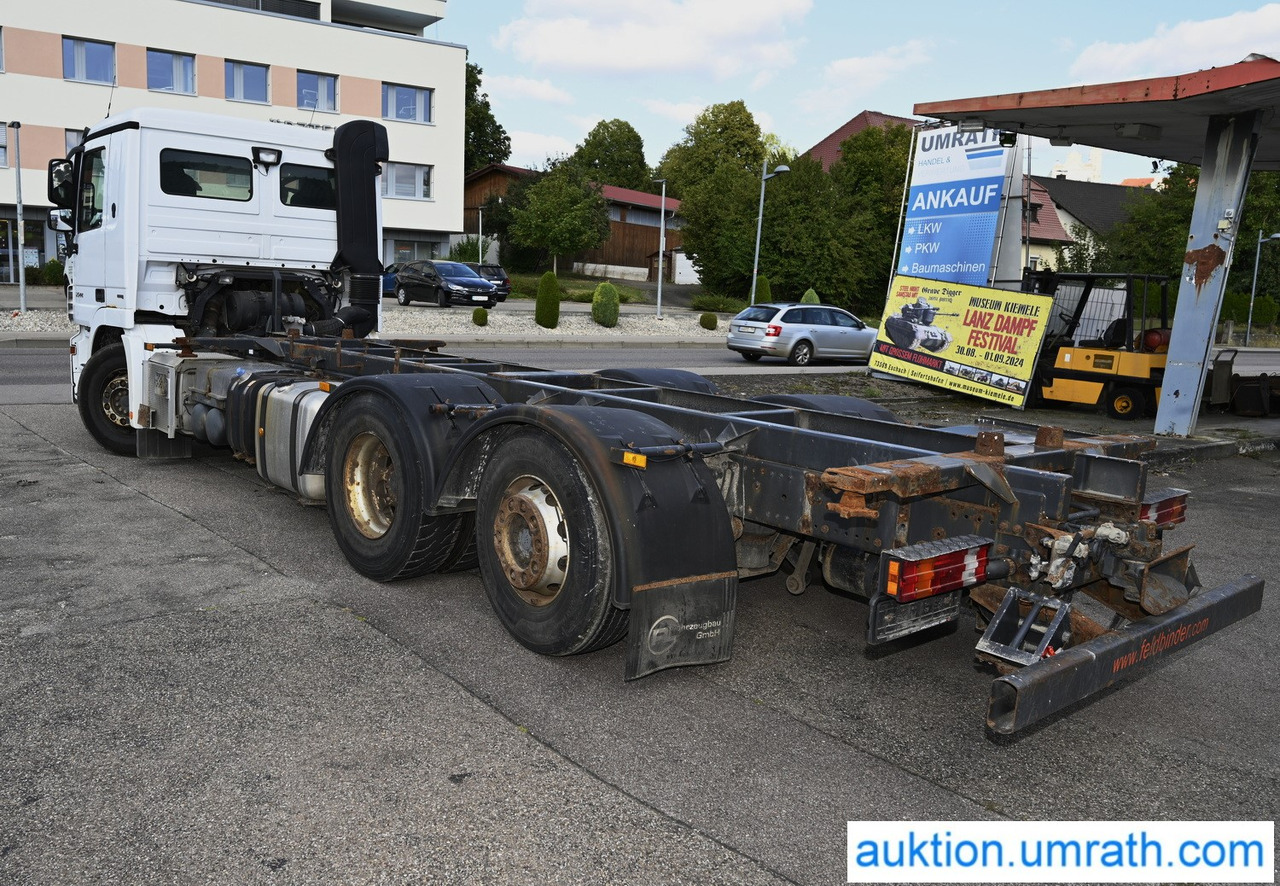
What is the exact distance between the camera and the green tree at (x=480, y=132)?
7225 cm

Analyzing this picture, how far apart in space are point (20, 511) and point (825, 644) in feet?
17.3

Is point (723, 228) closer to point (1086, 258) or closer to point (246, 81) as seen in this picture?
point (1086, 258)

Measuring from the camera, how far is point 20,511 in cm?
680

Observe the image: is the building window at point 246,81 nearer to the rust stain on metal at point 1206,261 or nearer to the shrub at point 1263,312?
the rust stain on metal at point 1206,261

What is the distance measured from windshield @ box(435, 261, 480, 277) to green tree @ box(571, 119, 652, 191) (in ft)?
171

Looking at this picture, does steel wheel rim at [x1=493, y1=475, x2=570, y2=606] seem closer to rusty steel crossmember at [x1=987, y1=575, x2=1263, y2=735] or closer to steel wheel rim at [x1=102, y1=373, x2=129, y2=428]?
rusty steel crossmember at [x1=987, y1=575, x2=1263, y2=735]

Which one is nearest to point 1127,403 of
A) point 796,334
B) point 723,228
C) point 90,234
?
point 796,334

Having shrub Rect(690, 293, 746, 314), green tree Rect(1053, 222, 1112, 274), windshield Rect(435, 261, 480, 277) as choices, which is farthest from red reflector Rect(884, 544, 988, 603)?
green tree Rect(1053, 222, 1112, 274)

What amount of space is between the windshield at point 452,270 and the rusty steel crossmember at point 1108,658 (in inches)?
1293

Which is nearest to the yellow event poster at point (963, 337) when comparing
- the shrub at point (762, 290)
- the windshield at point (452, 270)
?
the windshield at point (452, 270)

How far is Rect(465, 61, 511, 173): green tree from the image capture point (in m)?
72.2

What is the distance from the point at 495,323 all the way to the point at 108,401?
21534 mm

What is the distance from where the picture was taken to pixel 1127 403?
16172 millimetres

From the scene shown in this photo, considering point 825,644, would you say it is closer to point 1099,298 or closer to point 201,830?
point 201,830
